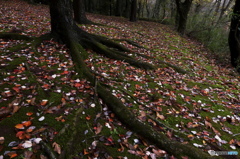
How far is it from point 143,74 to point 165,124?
2661 millimetres

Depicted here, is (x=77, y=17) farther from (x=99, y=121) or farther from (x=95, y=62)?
(x=99, y=121)

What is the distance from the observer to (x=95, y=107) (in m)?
3.71

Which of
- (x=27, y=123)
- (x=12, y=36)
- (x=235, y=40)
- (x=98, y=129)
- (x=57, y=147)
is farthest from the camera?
(x=235, y=40)

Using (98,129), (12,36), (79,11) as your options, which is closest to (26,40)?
(12,36)

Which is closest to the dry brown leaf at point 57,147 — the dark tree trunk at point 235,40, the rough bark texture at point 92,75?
the rough bark texture at point 92,75

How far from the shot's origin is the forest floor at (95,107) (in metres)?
2.71

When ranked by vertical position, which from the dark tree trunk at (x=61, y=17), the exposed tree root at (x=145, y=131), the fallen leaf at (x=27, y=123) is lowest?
the exposed tree root at (x=145, y=131)

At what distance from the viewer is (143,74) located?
6008 mm

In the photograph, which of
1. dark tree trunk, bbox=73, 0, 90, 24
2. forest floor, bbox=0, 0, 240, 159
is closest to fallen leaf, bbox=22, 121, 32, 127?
forest floor, bbox=0, 0, 240, 159

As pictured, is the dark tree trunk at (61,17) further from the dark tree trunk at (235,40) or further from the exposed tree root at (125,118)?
the dark tree trunk at (235,40)

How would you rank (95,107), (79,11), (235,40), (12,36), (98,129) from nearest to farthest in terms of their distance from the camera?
(98,129)
(95,107)
(12,36)
(235,40)
(79,11)

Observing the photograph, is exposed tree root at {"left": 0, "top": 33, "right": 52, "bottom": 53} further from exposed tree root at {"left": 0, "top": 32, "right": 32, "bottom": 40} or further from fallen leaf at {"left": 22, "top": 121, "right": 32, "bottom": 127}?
fallen leaf at {"left": 22, "top": 121, "right": 32, "bottom": 127}

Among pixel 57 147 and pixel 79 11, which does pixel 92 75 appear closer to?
pixel 57 147

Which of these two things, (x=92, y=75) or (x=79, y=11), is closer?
(x=92, y=75)
